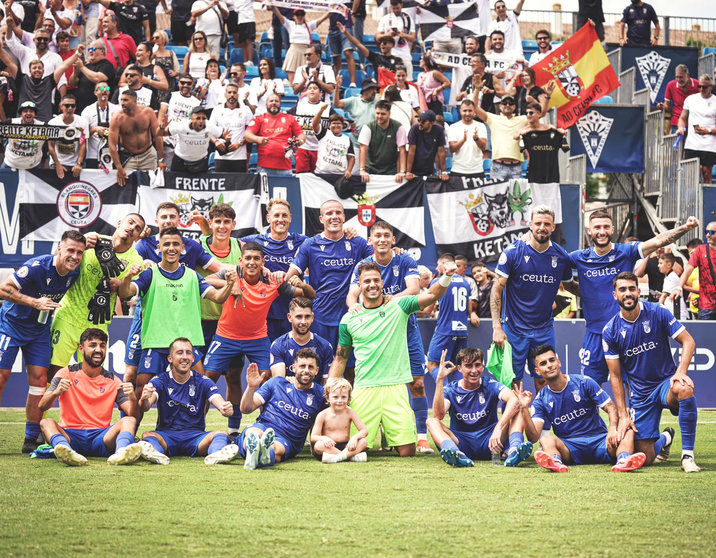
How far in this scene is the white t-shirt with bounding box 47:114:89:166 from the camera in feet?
45.7

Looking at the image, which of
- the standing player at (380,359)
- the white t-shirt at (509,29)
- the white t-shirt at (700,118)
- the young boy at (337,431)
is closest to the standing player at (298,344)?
the standing player at (380,359)

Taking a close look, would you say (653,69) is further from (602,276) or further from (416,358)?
(416,358)

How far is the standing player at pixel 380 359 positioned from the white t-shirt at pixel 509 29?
40.2 feet

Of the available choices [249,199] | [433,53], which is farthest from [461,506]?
[433,53]

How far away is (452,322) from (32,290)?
18.2 ft

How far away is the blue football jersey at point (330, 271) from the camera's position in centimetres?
988

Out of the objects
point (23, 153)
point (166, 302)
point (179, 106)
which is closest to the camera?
point (166, 302)

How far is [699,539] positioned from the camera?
15.6 ft

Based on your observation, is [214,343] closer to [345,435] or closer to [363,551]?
[345,435]

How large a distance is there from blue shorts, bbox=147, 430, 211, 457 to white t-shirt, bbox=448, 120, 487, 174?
853cm

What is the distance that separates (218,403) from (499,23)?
14.3m

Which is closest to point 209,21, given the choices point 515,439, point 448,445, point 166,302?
point 166,302

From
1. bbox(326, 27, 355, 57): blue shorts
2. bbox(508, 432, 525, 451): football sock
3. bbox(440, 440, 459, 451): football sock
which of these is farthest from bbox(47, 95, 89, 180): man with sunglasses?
bbox(508, 432, 525, 451): football sock

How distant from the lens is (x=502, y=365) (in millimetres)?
9125
